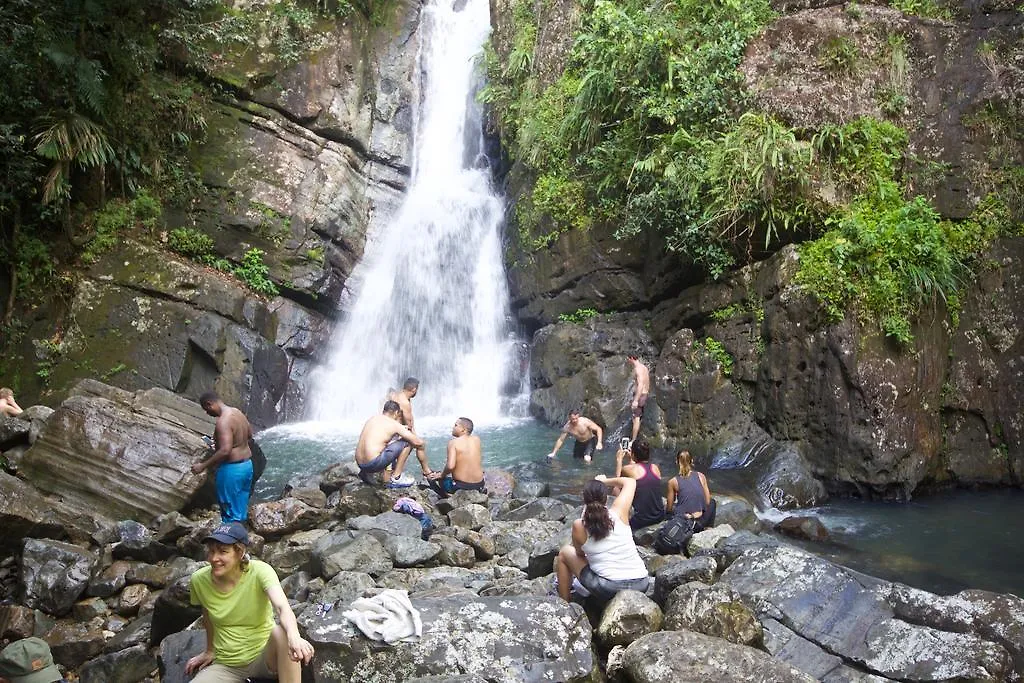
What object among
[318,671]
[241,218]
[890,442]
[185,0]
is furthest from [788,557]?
[185,0]

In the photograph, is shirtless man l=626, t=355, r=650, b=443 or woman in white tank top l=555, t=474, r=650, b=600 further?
shirtless man l=626, t=355, r=650, b=443

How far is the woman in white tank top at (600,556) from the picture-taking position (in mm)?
5406

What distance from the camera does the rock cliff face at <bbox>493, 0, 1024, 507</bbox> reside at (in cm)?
993

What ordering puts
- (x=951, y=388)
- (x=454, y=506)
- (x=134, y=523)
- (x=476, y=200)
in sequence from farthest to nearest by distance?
(x=476, y=200), (x=951, y=388), (x=454, y=506), (x=134, y=523)

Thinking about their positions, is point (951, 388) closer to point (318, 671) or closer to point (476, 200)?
point (318, 671)

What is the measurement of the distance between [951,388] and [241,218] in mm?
13141

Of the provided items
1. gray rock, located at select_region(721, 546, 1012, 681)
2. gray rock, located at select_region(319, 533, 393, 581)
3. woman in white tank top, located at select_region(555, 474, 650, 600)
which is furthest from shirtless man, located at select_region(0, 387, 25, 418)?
gray rock, located at select_region(721, 546, 1012, 681)

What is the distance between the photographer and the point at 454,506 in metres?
8.73

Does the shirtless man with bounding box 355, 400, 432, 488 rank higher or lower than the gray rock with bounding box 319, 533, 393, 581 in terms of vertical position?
higher

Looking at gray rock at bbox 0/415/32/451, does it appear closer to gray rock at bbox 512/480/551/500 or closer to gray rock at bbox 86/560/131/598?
gray rock at bbox 86/560/131/598

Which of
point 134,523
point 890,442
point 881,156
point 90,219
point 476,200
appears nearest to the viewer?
point 134,523

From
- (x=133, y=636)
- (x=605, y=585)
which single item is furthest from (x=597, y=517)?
(x=133, y=636)

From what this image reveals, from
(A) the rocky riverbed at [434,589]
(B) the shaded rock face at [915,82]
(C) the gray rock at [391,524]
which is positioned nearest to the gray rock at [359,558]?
(A) the rocky riverbed at [434,589]

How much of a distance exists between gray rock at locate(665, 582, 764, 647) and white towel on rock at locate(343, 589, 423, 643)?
1720mm
